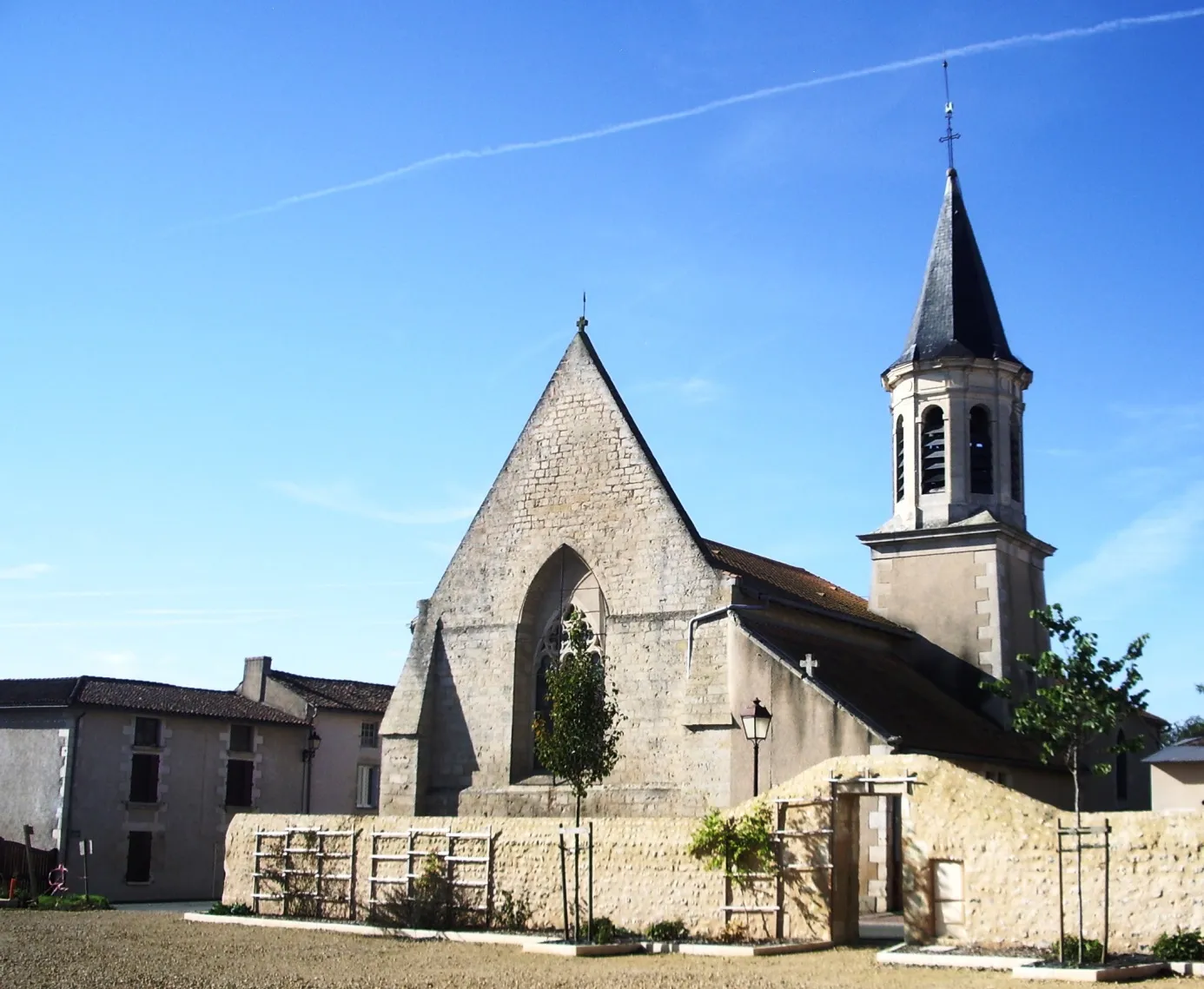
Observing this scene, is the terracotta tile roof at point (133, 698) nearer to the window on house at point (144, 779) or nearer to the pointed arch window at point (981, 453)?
the window on house at point (144, 779)

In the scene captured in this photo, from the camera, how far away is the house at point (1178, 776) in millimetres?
24781

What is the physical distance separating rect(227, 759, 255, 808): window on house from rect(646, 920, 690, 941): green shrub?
800 inches

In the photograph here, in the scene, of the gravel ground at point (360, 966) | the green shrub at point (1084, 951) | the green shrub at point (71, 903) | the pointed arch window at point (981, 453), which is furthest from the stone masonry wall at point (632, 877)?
the pointed arch window at point (981, 453)

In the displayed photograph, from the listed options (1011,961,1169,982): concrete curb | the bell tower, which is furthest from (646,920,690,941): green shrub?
the bell tower

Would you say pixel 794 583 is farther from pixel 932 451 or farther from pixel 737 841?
pixel 737 841

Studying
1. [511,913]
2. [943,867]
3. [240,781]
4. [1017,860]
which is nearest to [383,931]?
[511,913]

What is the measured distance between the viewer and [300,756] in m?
38.0

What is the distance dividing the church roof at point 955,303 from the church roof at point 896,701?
6.67m

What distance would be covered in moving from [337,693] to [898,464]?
19194 millimetres

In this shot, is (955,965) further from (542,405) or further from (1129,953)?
(542,405)

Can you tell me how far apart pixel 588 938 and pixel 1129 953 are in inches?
252

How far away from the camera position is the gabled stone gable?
23.5 metres

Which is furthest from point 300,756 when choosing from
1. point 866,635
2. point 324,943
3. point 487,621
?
point 324,943

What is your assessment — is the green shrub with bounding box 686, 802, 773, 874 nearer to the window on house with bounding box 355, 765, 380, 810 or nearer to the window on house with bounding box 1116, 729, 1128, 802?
the window on house with bounding box 1116, 729, 1128, 802
